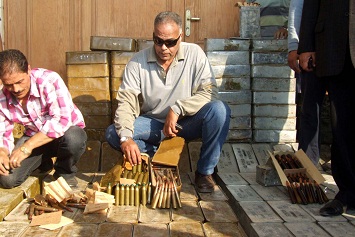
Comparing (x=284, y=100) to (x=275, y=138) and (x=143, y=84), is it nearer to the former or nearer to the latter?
(x=275, y=138)

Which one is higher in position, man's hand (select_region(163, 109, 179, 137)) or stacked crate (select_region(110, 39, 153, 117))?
stacked crate (select_region(110, 39, 153, 117))

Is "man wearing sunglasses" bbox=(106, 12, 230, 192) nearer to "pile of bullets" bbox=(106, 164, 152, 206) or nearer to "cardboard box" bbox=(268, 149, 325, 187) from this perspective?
"pile of bullets" bbox=(106, 164, 152, 206)

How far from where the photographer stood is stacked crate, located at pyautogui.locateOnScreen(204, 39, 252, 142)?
505cm

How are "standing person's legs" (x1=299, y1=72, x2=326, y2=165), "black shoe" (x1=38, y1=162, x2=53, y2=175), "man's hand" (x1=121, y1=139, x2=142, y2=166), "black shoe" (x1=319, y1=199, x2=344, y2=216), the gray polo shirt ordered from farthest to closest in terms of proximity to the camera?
"black shoe" (x1=38, y1=162, x2=53, y2=175) < the gray polo shirt < "standing person's legs" (x1=299, y1=72, x2=326, y2=165) < "man's hand" (x1=121, y1=139, x2=142, y2=166) < "black shoe" (x1=319, y1=199, x2=344, y2=216)

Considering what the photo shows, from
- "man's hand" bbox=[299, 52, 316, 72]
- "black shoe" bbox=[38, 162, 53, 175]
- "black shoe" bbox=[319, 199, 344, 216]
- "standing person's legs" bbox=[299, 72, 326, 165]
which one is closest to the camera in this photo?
"black shoe" bbox=[319, 199, 344, 216]

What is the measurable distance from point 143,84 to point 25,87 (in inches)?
39.2

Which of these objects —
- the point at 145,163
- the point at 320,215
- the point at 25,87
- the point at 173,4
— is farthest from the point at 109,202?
the point at 173,4

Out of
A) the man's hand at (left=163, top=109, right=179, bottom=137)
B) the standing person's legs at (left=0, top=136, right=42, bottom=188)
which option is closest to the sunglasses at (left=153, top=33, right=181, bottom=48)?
the man's hand at (left=163, top=109, right=179, bottom=137)

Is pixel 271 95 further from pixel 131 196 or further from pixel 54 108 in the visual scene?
pixel 54 108

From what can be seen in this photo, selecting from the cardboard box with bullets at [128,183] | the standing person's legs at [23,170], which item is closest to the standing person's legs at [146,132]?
the cardboard box with bullets at [128,183]

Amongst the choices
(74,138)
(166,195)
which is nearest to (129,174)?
(166,195)

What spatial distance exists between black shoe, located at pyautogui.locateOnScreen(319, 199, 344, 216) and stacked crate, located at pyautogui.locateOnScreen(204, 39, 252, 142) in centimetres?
179

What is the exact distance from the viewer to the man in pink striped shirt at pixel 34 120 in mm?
3852

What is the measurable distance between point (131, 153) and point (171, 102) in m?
0.69
